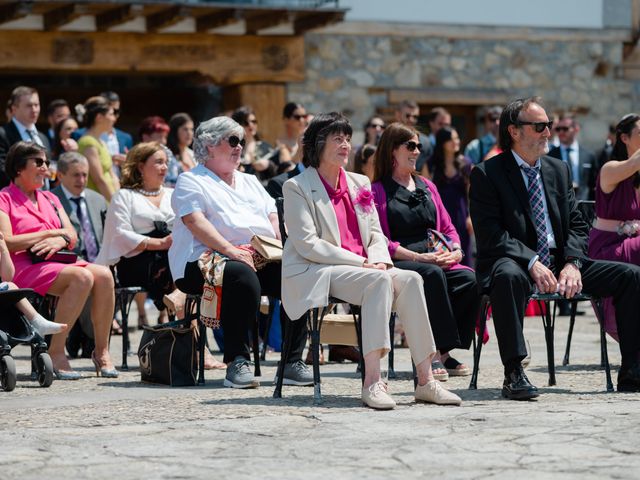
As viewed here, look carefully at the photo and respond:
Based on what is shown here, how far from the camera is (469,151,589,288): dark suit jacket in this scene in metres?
7.13

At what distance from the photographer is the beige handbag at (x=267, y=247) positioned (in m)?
7.74

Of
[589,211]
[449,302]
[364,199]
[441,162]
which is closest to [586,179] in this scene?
[441,162]

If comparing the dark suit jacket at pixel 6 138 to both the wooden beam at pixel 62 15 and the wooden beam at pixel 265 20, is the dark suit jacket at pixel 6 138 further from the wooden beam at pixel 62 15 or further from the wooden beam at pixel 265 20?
the wooden beam at pixel 265 20

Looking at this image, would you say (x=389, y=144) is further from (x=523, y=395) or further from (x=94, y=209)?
(x=94, y=209)

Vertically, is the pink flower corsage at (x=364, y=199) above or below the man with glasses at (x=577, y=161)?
below

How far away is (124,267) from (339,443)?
4.02 meters

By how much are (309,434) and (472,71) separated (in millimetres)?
13325

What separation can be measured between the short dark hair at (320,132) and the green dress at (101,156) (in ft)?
13.9

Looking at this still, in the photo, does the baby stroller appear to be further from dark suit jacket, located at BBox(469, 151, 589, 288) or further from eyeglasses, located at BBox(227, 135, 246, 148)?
dark suit jacket, located at BBox(469, 151, 589, 288)

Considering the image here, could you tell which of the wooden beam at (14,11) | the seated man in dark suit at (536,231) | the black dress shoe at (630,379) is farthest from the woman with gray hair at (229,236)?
the wooden beam at (14,11)

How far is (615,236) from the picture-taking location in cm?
834

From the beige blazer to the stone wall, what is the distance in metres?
→ 10.6

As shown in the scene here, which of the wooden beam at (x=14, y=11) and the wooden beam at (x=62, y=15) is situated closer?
the wooden beam at (x=14, y=11)

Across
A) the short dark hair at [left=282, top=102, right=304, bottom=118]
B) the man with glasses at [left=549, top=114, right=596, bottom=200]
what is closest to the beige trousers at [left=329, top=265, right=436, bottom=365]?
the short dark hair at [left=282, top=102, right=304, bottom=118]
